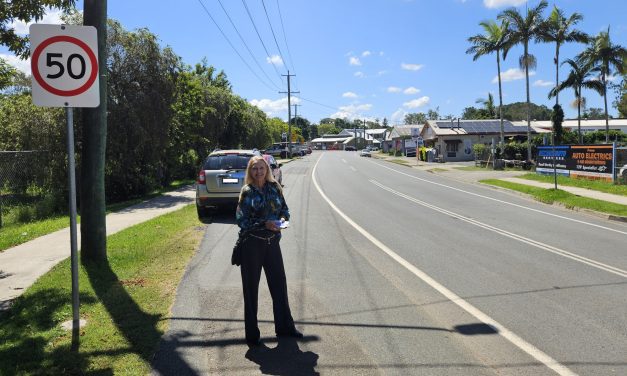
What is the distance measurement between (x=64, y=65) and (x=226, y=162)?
344 inches

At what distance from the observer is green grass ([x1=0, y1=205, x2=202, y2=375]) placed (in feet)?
14.0

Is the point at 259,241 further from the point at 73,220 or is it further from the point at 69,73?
the point at 69,73

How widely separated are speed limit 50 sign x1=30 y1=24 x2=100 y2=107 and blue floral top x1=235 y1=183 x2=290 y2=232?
1646mm

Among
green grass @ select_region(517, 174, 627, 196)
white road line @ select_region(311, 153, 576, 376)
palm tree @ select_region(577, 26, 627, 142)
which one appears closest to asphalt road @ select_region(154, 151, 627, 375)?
white road line @ select_region(311, 153, 576, 376)

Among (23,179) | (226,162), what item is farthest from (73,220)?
(23,179)

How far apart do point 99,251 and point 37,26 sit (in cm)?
382

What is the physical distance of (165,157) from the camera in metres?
24.2

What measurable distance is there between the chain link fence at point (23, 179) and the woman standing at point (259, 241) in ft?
43.5

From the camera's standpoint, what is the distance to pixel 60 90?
15.2ft

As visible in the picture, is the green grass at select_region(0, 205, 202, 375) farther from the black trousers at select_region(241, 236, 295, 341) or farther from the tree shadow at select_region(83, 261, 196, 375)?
the black trousers at select_region(241, 236, 295, 341)

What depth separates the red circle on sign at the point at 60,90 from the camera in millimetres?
4539

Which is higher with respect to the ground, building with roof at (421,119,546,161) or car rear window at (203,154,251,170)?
building with roof at (421,119,546,161)

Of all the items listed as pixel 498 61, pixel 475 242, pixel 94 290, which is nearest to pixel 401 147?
pixel 498 61

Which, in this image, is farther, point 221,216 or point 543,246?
point 221,216
